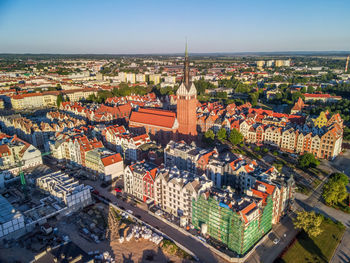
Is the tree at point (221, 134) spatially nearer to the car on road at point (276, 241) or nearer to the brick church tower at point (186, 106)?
the brick church tower at point (186, 106)

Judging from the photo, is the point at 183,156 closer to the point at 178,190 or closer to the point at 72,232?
the point at 178,190

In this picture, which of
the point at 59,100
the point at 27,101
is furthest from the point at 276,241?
the point at 27,101

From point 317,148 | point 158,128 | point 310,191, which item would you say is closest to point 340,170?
point 317,148

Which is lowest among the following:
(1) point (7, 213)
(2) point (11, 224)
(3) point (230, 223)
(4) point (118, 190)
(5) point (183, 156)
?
(4) point (118, 190)

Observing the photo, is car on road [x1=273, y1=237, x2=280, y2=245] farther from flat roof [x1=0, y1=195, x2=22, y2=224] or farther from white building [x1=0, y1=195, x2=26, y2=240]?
flat roof [x1=0, y1=195, x2=22, y2=224]

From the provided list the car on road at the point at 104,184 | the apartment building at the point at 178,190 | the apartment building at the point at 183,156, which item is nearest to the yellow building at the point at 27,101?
the car on road at the point at 104,184

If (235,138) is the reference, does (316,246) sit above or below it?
below

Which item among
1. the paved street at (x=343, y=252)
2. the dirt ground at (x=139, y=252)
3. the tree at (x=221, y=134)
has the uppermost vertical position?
the tree at (x=221, y=134)
